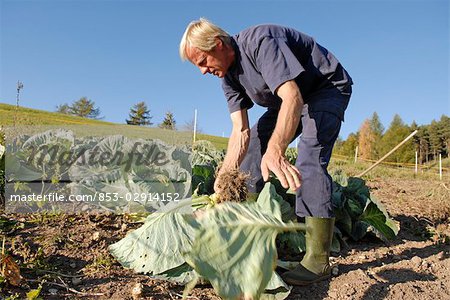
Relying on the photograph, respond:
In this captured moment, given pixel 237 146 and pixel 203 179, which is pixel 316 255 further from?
pixel 203 179

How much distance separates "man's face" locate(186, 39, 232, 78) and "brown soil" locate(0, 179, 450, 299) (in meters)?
1.44

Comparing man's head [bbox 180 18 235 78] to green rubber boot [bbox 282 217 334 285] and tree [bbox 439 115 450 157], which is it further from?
tree [bbox 439 115 450 157]

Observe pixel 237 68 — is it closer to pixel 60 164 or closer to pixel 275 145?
pixel 275 145

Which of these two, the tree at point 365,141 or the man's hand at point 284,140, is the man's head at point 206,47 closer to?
the man's hand at point 284,140

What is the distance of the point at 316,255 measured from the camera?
2.68m

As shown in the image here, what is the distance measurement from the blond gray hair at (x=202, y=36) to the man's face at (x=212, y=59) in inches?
1.4

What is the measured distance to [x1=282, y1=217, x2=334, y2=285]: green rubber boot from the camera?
262 centimetres

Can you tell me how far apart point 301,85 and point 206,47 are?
28.3 inches

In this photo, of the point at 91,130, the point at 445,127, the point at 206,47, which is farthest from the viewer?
the point at 445,127

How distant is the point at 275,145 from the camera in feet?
6.57

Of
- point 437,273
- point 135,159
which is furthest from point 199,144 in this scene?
point 437,273

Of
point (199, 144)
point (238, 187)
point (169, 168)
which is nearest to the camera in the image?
point (238, 187)

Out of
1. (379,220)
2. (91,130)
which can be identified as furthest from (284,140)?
(91,130)

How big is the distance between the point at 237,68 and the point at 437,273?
2.03m
